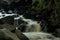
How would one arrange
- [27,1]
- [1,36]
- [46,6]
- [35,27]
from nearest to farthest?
1. [1,36]
2. [35,27]
3. [46,6]
4. [27,1]

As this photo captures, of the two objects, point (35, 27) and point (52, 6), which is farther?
point (52, 6)

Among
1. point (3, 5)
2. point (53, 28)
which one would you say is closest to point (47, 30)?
point (53, 28)

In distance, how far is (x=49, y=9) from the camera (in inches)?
614

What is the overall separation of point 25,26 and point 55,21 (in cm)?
244

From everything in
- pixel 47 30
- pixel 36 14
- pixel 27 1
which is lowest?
pixel 47 30

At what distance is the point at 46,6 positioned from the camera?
1622 centimetres

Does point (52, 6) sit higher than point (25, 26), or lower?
higher

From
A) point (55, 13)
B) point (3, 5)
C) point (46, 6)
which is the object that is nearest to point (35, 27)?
point (55, 13)

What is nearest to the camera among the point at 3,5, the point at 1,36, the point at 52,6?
the point at 1,36

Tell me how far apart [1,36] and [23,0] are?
63.6 ft

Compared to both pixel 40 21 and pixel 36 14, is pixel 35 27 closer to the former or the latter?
pixel 40 21

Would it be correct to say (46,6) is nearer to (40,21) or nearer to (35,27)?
(40,21)

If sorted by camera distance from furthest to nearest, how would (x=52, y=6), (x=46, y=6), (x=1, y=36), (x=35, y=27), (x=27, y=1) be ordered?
(x=27, y=1) → (x=46, y=6) → (x=52, y=6) → (x=35, y=27) → (x=1, y=36)

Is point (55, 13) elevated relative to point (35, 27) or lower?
elevated
